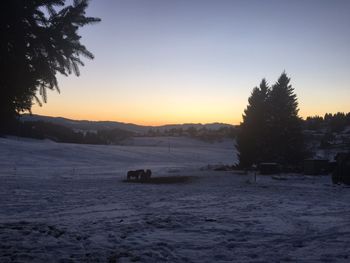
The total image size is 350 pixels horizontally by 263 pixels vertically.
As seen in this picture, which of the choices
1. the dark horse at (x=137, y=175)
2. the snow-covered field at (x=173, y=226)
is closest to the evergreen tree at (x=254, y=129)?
the dark horse at (x=137, y=175)

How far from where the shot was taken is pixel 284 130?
144ft

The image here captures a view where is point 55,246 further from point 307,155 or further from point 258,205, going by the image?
point 307,155

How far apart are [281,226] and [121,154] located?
61201 millimetres

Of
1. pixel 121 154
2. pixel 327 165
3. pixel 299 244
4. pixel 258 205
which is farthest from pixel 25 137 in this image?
pixel 299 244

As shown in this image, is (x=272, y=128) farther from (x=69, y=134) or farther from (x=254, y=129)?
(x=69, y=134)

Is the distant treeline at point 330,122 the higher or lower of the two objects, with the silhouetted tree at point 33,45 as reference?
higher

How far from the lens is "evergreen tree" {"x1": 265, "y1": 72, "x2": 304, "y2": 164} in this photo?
44.0 meters

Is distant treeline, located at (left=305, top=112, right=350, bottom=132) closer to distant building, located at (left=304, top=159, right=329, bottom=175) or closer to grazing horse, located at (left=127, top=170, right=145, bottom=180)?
distant building, located at (left=304, top=159, right=329, bottom=175)

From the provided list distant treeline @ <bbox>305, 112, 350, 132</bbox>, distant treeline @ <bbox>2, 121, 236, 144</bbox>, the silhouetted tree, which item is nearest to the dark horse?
the silhouetted tree

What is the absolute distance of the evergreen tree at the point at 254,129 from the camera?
4503 cm

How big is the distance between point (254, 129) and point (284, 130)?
3169mm

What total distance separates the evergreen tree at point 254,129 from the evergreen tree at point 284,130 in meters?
0.69

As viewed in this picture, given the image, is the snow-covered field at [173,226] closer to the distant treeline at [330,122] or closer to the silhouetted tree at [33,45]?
the silhouetted tree at [33,45]

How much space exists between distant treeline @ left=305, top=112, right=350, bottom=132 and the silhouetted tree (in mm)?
91574
